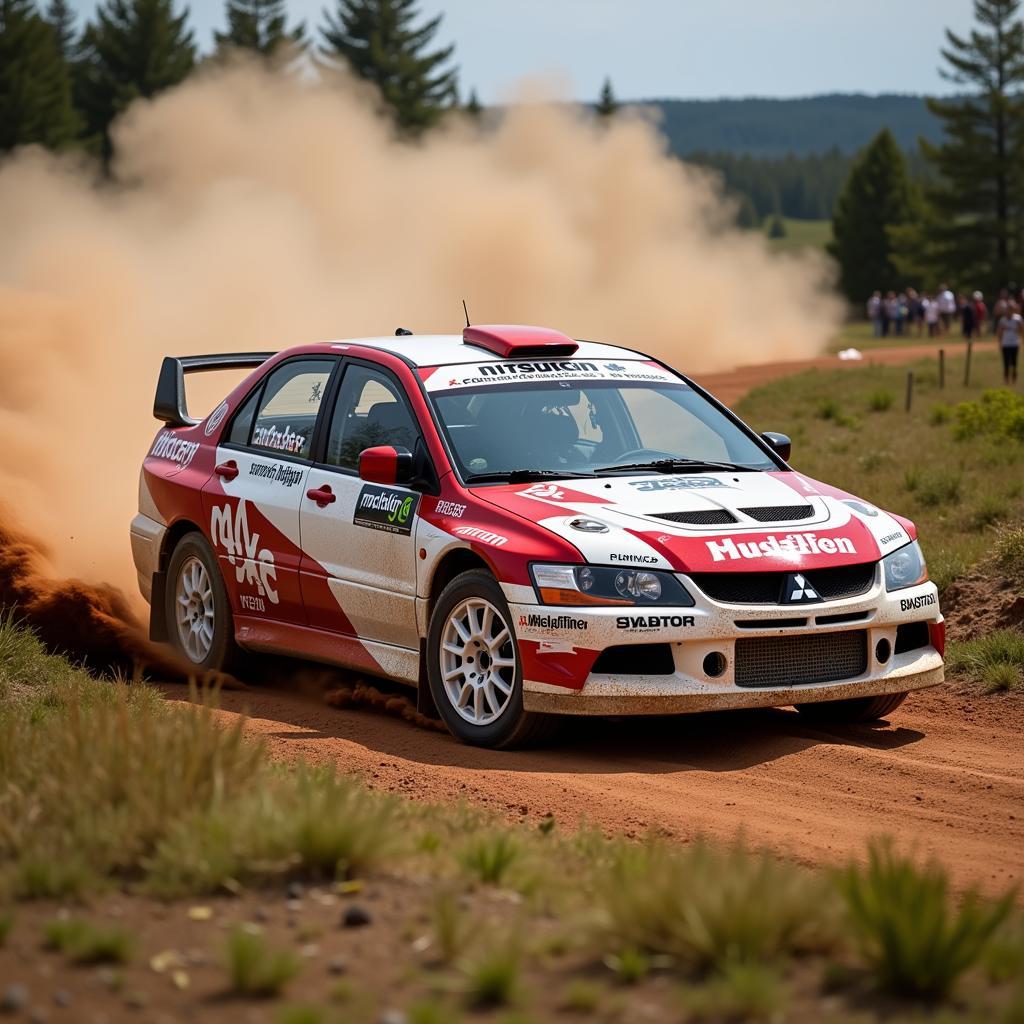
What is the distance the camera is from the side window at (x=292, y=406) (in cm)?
864

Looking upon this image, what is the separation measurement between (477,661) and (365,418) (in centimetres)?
156

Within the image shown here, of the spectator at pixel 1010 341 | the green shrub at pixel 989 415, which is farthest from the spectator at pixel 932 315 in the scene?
the green shrub at pixel 989 415

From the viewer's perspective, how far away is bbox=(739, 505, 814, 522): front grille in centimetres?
738

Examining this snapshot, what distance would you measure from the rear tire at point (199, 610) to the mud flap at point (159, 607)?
0.03 meters

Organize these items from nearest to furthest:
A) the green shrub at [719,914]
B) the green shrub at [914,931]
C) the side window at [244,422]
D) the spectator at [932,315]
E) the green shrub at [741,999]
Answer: the green shrub at [741,999], the green shrub at [914,931], the green shrub at [719,914], the side window at [244,422], the spectator at [932,315]

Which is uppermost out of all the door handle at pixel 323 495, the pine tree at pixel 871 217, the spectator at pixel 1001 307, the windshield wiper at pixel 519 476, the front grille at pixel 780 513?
the pine tree at pixel 871 217

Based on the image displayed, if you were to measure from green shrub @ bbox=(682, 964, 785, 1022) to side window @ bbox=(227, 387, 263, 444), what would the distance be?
19.5 ft

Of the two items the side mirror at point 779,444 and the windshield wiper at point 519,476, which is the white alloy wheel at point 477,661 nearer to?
the windshield wiper at point 519,476

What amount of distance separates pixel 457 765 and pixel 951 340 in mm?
52758

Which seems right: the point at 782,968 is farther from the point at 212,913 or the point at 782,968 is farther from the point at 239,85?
the point at 239,85

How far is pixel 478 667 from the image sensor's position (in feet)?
24.0

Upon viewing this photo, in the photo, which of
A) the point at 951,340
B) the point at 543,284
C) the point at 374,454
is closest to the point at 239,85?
the point at 543,284

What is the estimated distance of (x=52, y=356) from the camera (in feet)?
66.0

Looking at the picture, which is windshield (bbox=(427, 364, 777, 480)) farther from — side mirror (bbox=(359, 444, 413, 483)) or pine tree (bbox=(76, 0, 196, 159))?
pine tree (bbox=(76, 0, 196, 159))
